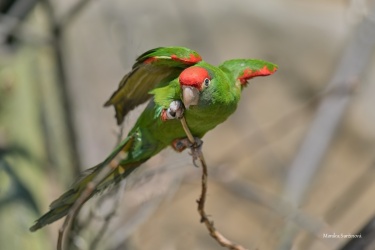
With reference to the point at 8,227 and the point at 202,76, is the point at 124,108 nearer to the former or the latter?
the point at 202,76

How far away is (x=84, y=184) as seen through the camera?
183 cm

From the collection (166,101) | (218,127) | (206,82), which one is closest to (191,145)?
(166,101)

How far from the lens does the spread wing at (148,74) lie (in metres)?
1.66

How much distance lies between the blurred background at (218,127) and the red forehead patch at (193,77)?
0.62 meters

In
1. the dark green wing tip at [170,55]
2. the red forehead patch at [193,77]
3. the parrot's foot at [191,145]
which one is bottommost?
the parrot's foot at [191,145]

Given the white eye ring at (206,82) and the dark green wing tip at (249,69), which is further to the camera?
the dark green wing tip at (249,69)

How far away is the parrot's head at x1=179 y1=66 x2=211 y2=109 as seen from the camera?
158 centimetres

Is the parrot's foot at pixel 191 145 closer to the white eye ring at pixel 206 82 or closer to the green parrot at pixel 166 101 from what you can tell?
the green parrot at pixel 166 101

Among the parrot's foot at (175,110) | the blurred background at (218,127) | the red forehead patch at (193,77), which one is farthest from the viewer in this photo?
the blurred background at (218,127)

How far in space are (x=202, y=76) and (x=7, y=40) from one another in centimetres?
157

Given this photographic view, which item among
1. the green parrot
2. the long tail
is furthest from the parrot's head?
the long tail

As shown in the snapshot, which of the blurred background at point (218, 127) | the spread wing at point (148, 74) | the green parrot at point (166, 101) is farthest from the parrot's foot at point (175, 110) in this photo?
the blurred background at point (218, 127)

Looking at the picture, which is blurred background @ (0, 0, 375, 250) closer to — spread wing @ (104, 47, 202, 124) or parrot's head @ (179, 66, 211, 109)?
spread wing @ (104, 47, 202, 124)

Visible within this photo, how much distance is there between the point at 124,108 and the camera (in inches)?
73.2
